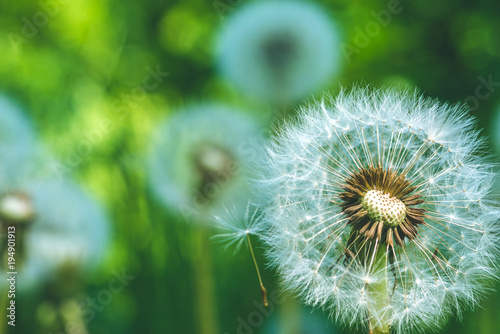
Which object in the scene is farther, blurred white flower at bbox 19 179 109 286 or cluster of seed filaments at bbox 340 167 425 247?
blurred white flower at bbox 19 179 109 286

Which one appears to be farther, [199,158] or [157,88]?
[157,88]

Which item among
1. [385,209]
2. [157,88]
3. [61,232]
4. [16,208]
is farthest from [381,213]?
[157,88]

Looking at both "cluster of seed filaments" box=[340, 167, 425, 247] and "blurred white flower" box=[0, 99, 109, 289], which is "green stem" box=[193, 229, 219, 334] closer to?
"blurred white flower" box=[0, 99, 109, 289]

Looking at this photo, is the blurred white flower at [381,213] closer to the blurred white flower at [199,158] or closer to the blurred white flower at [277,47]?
the blurred white flower at [199,158]

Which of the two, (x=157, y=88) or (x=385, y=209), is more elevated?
(x=157, y=88)

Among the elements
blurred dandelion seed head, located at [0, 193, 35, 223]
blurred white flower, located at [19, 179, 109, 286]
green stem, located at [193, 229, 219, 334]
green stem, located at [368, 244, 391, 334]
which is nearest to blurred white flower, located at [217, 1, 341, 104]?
green stem, located at [193, 229, 219, 334]

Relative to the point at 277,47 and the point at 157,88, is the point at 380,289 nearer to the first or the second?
the point at 277,47

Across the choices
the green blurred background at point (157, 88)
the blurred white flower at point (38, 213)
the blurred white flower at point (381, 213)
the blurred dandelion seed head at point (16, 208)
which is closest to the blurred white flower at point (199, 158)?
the green blurred background at point (157, 88)

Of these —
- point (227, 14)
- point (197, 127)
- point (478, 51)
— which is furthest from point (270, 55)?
point (478, 51)
